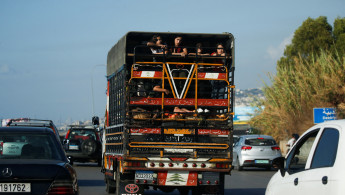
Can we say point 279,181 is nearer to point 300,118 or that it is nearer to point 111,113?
point 111,113

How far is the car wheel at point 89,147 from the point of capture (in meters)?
29.7

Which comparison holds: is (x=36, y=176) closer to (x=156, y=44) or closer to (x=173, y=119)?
(x=173, y=119)

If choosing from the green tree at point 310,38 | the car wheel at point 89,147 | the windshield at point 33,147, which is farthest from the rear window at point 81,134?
the green tree at point 310,38

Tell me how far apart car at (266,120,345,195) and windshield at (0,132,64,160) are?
9.00 ft

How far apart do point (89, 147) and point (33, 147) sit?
21319 millimetres

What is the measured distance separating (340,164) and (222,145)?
7.56 m

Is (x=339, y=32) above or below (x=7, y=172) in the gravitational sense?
above

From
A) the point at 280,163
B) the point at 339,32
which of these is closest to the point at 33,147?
the point at 280,163

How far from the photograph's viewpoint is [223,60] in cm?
1530

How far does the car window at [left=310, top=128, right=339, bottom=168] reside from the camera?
7.16m

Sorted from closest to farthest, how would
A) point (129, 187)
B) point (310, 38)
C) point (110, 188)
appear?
point (129, 187) < point (110, 188) < point (310, 38)

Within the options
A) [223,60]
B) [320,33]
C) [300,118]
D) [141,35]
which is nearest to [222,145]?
[223,60]

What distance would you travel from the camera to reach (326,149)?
7434 millimetres

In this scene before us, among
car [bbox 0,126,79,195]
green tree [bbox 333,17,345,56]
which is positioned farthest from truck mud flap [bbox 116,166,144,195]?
green tree [bbox 333,17,345,56]
